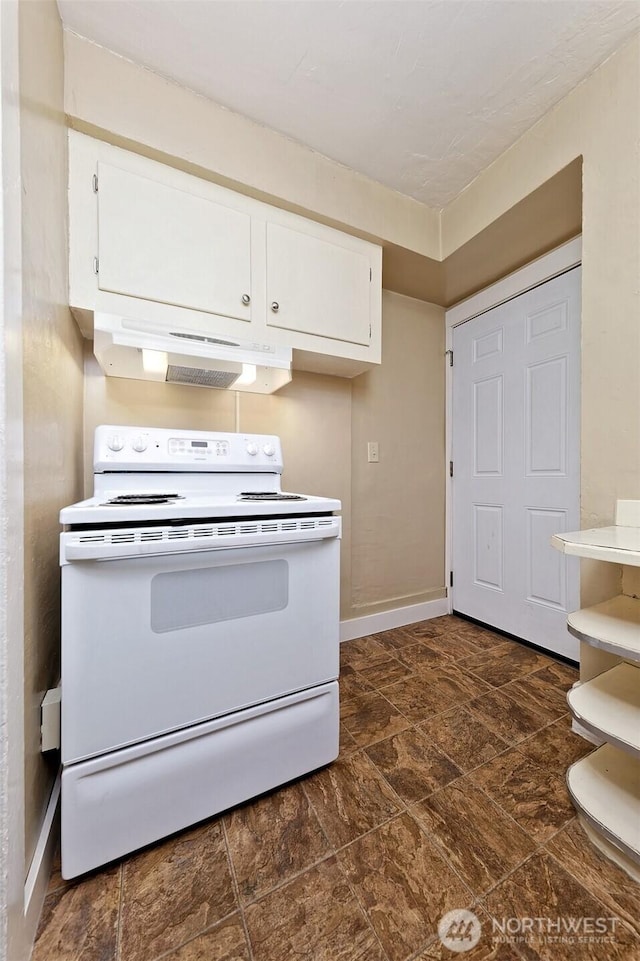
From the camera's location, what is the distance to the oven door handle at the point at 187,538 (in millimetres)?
795

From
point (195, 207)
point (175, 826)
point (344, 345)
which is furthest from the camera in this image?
point (344, 345)

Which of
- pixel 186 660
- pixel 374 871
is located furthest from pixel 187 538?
pixel 374 871

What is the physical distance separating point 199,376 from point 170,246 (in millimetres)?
463

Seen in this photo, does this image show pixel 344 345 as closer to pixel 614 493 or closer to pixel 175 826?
pixel 614 493

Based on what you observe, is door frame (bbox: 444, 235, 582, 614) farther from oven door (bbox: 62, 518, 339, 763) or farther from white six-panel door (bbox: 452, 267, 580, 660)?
oven door (bbox: 62, 518, 339, 763)

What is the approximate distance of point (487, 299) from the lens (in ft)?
7.16

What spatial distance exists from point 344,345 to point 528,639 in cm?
181

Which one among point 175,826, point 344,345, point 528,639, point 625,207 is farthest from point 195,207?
point 528,639

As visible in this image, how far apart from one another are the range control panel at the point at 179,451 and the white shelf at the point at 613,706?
1228mm

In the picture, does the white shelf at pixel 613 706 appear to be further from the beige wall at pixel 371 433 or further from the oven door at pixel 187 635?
the beige wall at pixel 371 433

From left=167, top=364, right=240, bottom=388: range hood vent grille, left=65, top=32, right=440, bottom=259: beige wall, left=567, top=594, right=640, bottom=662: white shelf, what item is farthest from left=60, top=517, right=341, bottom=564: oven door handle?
left=65, top=32, right=440, bottom=259: beige wall

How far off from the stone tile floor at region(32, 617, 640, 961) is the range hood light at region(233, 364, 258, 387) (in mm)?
1427

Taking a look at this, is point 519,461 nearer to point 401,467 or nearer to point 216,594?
point 401,467

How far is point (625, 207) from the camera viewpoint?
47.3 inches
